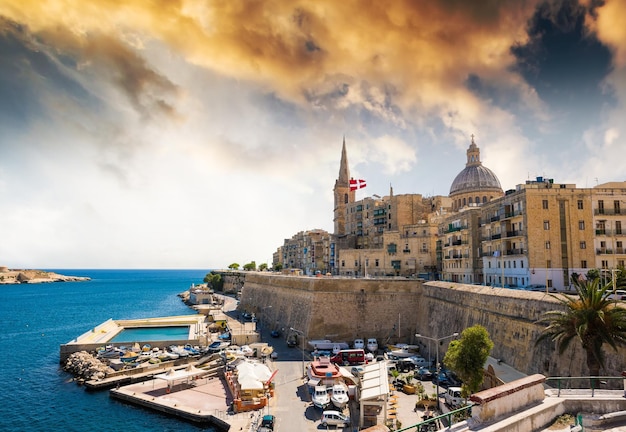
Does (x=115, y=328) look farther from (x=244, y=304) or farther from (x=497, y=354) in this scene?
(x=497, y=354)

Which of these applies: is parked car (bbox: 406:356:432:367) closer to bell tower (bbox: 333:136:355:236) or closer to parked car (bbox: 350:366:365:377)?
parked car (bbox: 350:366:365:377)

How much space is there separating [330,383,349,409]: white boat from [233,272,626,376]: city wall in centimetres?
1043

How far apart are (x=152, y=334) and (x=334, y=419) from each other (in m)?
42.0

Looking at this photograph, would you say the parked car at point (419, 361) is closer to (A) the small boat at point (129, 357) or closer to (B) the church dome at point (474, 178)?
(A) the small boat at point (129, 357)

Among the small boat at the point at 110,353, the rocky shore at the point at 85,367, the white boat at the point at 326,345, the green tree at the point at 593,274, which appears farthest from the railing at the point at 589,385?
the small boat at the point at 110,353

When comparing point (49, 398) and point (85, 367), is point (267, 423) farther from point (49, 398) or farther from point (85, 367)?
point (85, 367)

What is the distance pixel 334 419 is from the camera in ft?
82.4

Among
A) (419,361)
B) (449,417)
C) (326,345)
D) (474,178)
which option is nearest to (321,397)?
(419,361)

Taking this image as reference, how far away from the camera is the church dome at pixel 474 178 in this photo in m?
65.1

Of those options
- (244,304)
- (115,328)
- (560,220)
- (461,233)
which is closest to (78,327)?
(115,328)

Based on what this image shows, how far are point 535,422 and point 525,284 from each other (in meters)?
28.4

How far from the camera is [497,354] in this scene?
2852cm

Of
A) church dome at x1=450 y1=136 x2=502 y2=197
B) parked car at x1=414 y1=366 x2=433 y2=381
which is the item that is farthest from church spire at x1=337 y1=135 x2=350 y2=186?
parked car at x1=414 y1=366 x2=433 y2=381

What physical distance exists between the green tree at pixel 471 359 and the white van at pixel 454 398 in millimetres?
2020
